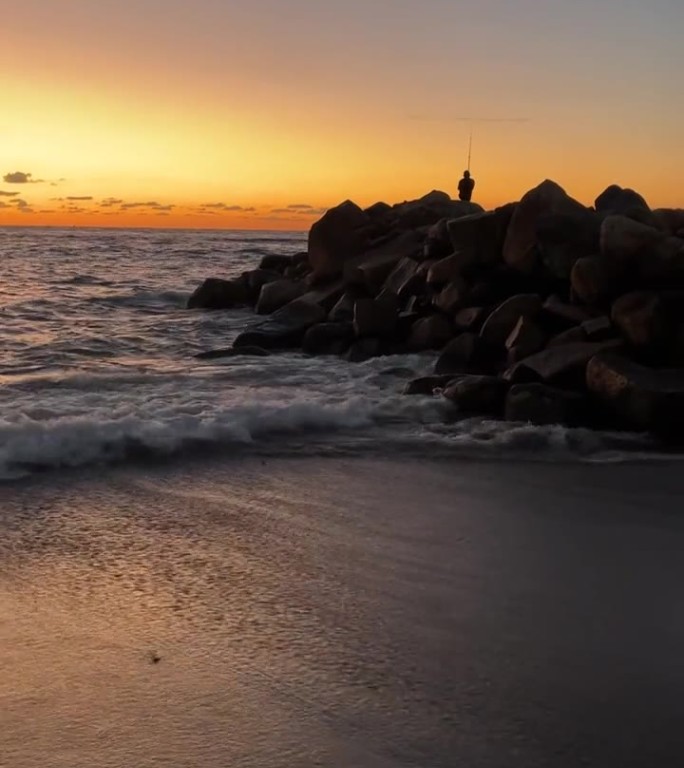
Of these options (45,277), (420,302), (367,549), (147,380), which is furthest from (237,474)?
(45,277)

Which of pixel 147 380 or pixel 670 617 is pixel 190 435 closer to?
pixel 147 380

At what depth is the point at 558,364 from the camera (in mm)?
9148

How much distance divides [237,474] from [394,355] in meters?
6.25

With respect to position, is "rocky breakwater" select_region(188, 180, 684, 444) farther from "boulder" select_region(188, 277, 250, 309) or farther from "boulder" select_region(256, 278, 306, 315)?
"boulder" select_region(188, 277, 250, 309)

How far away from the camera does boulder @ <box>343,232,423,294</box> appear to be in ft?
52.2

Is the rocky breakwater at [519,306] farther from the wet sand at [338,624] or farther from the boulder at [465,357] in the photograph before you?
the wet sand at [338,624]

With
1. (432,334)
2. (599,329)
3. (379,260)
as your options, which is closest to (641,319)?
(599,329)

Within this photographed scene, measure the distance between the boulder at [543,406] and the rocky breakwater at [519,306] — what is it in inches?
0.5

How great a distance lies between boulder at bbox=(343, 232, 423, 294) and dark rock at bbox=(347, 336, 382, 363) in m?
2.85

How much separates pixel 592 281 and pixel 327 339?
14.8 feet

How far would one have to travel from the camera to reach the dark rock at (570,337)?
9797 mm

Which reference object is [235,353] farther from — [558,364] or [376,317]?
[558,364]

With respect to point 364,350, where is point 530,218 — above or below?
above

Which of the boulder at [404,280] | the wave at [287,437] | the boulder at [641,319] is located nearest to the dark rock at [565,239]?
the boulder at [641,319]
